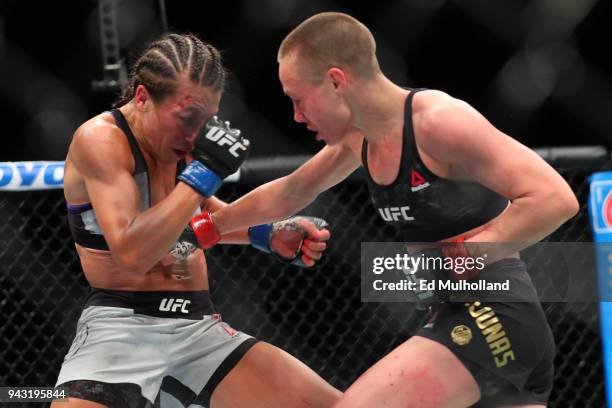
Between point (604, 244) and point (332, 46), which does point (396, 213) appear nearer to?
point (332, 46)

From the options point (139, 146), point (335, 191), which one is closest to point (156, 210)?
point (139, 146)

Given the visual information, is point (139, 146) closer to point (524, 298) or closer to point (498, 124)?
point (524, 298)

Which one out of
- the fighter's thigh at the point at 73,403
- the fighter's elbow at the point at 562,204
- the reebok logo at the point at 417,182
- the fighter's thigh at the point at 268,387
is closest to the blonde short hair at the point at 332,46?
the reebok logo at the point at 417,182

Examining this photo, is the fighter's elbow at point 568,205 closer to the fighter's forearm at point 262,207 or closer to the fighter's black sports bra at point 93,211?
the fighter's forearm at point 262,207

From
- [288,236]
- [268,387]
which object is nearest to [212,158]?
[288,236]

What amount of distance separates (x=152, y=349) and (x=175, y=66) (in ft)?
2.23

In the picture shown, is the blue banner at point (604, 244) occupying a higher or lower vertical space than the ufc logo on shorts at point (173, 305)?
higher

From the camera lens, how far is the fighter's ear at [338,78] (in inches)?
73.4

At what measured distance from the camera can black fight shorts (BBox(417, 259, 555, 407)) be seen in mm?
1771

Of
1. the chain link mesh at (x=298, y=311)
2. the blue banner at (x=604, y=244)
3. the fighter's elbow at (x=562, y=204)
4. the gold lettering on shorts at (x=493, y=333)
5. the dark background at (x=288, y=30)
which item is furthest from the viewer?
the dark background at (x=288, y=30)

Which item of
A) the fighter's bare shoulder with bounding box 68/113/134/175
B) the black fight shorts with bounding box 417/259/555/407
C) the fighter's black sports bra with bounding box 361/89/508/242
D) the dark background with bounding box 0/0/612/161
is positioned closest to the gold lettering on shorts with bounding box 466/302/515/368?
the black fight shorts with bounding box 417/259/555/407

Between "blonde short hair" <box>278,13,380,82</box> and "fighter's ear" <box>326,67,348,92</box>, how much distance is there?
0.01m

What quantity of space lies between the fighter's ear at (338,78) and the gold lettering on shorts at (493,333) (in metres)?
0.54

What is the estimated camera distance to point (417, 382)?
1.74 m
